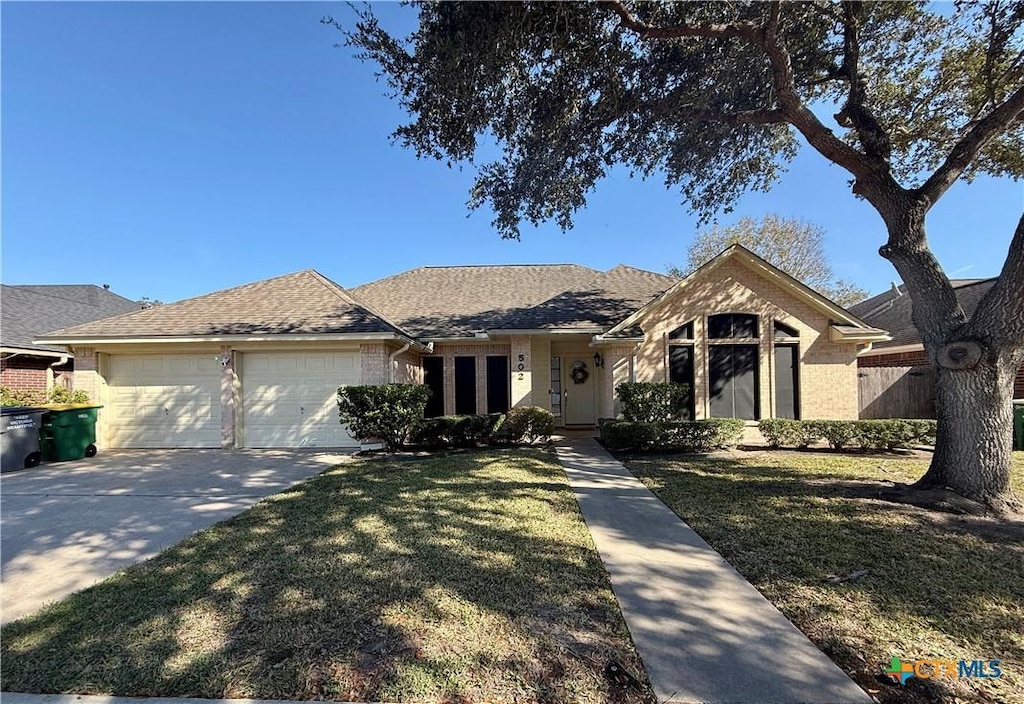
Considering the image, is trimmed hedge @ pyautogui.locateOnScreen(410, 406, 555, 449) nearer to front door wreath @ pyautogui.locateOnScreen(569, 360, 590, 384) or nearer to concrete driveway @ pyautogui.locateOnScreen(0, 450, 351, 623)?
concrete driveway @ pyautogui.locateOnScreen(0, 450, 351, 623)

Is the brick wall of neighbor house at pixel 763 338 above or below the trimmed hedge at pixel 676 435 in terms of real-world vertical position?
above

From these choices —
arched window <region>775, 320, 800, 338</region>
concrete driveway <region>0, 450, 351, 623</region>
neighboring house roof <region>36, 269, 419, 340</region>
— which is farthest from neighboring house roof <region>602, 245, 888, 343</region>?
concrete driveway <region>0, 450, 351, 623</region>

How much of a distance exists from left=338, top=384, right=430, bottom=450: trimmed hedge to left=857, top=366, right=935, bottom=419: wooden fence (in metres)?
13.0

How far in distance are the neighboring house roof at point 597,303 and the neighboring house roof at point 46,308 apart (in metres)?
12.4

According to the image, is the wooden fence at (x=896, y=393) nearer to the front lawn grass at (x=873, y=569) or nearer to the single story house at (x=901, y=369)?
the single story house at (x=901, y=369)

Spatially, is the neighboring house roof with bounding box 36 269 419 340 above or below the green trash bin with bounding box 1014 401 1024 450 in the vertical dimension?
above

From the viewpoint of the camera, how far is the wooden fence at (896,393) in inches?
512

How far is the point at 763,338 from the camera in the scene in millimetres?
12016

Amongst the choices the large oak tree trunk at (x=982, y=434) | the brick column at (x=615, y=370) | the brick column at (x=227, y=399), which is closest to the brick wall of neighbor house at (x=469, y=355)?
the brick column at (x=615, y=370)

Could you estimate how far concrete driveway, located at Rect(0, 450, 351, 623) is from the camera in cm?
406

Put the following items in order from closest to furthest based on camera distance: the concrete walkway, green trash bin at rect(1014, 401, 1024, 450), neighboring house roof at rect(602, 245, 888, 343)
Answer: the concrete walkway < green trash bin at rect(1014, 401, 1024, 450) < neighboring house roof at rect(602, 245, 888, 343)

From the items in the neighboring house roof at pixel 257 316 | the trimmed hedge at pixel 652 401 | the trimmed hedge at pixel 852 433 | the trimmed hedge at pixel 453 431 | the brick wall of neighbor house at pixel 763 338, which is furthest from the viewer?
the brick wall of neighbor house at pixel 763 338

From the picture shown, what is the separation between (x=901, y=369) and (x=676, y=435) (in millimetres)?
8722

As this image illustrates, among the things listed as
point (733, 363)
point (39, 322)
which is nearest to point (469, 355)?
point (733, 363)
